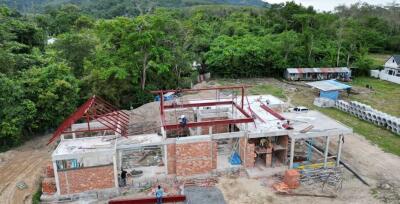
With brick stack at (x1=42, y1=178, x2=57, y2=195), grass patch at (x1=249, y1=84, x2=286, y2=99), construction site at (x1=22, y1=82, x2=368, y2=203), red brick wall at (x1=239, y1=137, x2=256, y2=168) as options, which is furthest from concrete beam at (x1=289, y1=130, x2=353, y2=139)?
grass patch at (x1=249, y1=84, x2=286, y2=99)

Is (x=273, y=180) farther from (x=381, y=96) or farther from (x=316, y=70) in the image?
(x=316, y=70)

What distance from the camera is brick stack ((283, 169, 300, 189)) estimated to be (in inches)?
656

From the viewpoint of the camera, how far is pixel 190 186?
1705 cm

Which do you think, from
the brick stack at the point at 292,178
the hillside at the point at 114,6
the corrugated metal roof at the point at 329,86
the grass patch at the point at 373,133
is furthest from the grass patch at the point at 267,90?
the hillside at the point at 114,6

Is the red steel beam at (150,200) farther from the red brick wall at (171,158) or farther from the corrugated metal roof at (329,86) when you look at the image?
the corrugated metal roof at (329,86)

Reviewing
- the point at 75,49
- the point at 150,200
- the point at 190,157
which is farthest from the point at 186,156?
the point at 75,49

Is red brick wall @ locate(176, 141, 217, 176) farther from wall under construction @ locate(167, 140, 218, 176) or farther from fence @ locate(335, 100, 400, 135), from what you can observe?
fence @ locate(335, 100, 400, 135)

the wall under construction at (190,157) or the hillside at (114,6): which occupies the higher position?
the hillside at (114,6)

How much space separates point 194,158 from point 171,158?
1325mm

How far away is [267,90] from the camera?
37.5 m

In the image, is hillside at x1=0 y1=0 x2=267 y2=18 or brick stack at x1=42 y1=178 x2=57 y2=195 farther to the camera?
hillside at x1=0 y1=0 x2=267 y2=18

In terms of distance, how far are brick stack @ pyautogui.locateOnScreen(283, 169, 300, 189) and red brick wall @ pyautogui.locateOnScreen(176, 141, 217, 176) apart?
4.28 m

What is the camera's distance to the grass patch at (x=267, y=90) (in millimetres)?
35625

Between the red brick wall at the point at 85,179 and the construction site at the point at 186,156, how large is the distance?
0.16ft
